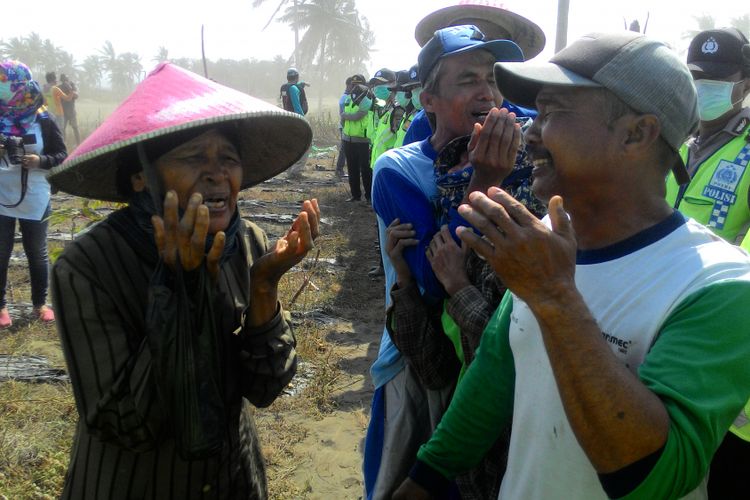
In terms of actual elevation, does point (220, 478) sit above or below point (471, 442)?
below

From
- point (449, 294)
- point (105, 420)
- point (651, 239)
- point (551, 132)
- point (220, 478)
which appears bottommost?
point (220, 478)

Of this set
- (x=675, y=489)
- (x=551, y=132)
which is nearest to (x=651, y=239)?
(x=551, y=132)

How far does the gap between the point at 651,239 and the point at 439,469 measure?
0.82 metres

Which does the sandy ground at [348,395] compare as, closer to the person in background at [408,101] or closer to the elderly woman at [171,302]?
the elderly woman at [171,302]

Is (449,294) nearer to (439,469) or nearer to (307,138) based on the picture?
(439,469)

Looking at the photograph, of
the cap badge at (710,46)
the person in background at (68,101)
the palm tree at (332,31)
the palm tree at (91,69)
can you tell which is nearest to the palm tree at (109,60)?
the palm tree at (91,69)

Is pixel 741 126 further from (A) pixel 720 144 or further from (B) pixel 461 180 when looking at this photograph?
(B) pixel 461 180

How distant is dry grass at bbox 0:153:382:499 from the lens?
2928mm

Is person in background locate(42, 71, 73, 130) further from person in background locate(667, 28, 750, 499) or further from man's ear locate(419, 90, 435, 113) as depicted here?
person in background locate(667, 28, 750, 499)

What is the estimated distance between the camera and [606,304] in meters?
1.09

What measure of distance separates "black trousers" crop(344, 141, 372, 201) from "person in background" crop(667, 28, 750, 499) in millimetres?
6659

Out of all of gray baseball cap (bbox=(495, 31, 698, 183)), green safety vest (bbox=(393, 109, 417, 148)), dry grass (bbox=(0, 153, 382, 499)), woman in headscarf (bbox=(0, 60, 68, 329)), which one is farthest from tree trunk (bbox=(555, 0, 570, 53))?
gray baseball cap (bbox=(495, 31, 698, 183))

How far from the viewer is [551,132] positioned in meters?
1.25

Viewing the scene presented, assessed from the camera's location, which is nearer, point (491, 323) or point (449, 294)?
point (491, 323)
